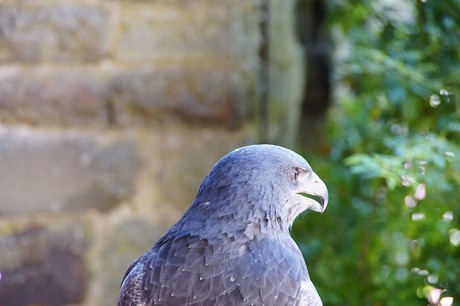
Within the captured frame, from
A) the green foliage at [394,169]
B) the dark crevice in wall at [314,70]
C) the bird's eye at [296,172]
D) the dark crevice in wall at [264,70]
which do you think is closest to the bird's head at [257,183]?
the bird's eye at [296,172]

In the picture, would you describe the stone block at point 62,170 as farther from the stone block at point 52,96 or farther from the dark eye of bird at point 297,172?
the dark eye of bird at point 297,172

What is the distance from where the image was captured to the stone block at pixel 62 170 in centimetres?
273

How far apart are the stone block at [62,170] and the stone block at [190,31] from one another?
33 cm

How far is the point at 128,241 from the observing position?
113 inches

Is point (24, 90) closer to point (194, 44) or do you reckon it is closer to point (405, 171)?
point (194, 44)

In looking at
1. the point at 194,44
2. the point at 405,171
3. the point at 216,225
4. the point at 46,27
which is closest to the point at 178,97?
the point at 194,44

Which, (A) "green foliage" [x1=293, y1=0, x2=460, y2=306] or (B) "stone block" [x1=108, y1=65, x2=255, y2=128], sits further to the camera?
(B) "stone block" [x1=108, y1=65, x2=255, y2=128]

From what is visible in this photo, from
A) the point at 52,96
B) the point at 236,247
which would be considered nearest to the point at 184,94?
the point at 52,96

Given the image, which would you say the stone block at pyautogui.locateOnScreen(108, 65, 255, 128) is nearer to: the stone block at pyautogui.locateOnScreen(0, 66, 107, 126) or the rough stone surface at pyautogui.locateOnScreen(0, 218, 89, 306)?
the stone block at pyautogui.locateOnScreen(0, 66, 107, 126)

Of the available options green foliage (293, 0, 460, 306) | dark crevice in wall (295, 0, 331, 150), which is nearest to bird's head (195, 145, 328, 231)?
green foliage (293, 0, 460, 306)

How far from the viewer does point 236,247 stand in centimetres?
178

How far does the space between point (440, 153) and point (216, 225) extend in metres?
0.98

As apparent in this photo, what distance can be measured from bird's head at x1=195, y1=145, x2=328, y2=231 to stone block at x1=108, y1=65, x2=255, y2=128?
0.99 m

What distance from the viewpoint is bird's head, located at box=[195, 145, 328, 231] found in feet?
5.98
